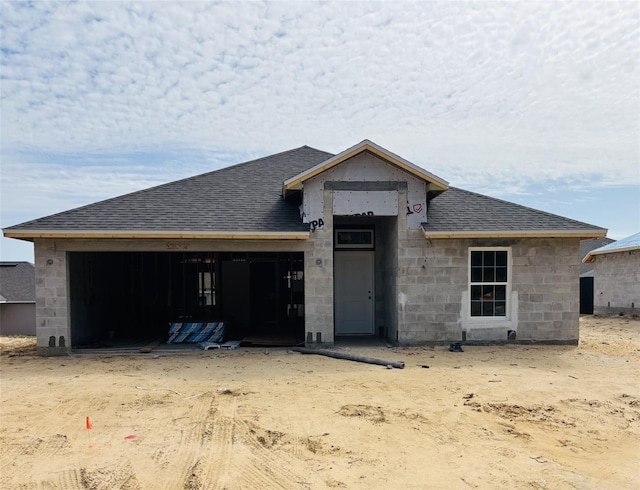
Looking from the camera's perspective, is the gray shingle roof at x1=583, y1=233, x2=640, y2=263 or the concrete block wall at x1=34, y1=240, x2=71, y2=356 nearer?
the concrete block wall at x1=34, y1=240, x2=71, y2=356

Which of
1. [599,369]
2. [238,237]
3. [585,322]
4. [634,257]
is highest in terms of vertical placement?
[238,237]

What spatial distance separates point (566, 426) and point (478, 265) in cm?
615

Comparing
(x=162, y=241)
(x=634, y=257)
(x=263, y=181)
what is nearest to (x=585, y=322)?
(x=634, y=257)

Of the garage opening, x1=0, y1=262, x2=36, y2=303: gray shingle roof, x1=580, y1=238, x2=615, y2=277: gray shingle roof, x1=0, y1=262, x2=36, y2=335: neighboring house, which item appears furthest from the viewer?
x1=580, y1=238, x2=615, y2=277: gray shingle roof

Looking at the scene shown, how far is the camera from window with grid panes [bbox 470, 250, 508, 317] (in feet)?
38.1

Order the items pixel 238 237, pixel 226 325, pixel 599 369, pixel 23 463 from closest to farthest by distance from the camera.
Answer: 1. pixel 23 463
2. pixel 599 369
3. pixel 238 237
4. pixel 226 325

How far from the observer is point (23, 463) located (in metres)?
4.81

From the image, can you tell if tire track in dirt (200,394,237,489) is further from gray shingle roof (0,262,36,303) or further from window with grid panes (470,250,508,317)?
gray shingle roof (0,262,36,303)

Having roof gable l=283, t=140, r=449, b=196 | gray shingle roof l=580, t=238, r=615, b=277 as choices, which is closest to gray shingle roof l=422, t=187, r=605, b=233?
roof gable l=283, t=140, r=449, b=196

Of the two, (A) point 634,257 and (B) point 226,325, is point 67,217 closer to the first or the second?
(B) point 226,325

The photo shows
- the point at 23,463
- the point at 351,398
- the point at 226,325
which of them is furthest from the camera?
the point at 226,325

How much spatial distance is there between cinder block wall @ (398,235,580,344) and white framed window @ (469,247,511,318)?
0.14 m

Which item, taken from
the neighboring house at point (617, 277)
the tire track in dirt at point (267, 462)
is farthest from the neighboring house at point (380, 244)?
the neighboring house at point (617, 277)

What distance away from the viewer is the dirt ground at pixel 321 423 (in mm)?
4480
